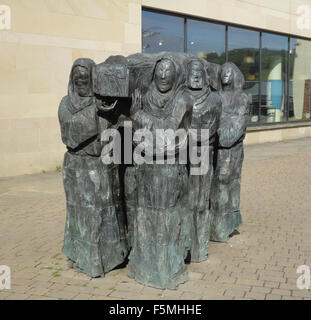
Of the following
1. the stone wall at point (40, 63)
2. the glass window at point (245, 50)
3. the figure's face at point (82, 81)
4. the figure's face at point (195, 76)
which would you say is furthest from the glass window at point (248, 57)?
the figure's face at point (82, 81)

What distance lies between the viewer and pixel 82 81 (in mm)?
4258

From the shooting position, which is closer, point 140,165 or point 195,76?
point 140,165

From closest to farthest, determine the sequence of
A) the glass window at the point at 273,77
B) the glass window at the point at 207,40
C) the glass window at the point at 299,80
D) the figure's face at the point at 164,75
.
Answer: the figure's face at the point at 164,75 < the glass window at the point at 207,40 < the glass window at the point at 273,77 < the glass window at the point at 299,80

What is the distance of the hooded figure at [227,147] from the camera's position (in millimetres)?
5508

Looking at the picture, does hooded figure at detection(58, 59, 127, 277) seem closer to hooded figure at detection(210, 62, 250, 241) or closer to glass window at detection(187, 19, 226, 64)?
hooded figure at detection(210, 62, 250, 241)

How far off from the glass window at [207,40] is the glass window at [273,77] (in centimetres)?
235

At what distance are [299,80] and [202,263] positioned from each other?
1528 centimetres

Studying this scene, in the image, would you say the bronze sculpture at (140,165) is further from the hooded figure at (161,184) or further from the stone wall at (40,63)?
the stone wall at (40,63)

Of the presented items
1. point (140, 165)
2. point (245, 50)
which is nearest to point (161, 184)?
point (140, 165)

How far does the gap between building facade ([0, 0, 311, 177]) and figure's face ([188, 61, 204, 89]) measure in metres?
5.74

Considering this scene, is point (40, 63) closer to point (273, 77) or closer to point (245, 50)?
point (245, 50)

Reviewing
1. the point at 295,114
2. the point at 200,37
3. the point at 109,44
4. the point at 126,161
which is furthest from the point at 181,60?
the point at 295,114

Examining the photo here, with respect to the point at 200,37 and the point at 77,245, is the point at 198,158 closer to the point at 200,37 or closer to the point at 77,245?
the point at 77,245

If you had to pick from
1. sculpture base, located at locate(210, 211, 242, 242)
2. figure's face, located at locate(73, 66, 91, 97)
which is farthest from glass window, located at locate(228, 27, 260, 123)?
figure's face, located at locate(73, 66, 91, 97)
